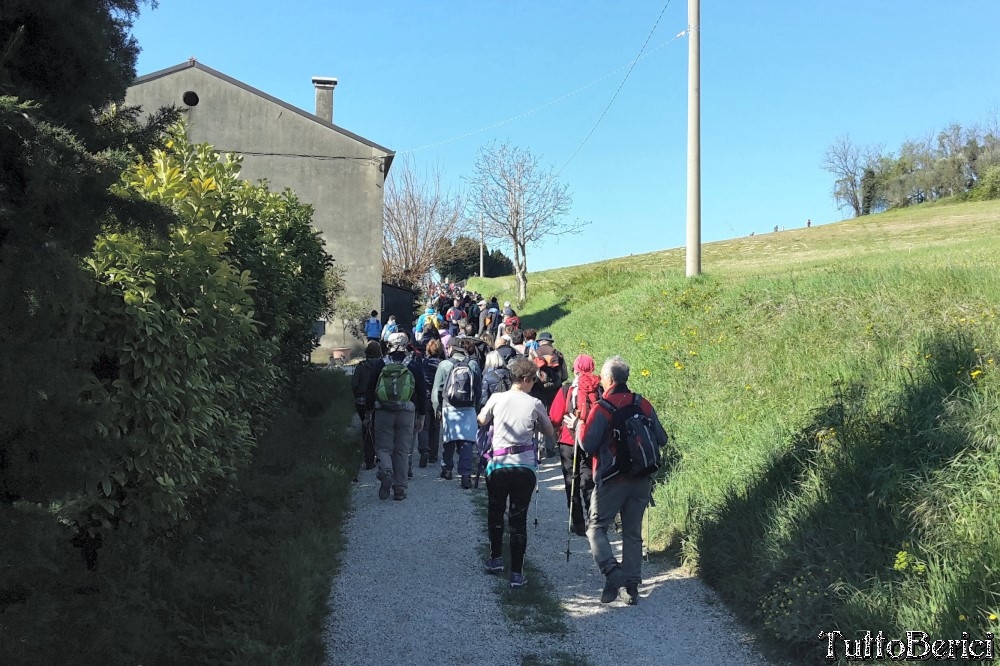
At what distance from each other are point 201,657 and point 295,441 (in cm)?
572

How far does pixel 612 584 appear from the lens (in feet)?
19.3

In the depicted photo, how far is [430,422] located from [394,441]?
6.13 ft

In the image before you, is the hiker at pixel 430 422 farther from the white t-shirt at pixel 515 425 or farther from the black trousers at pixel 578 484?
the white t-shirt at pixel 515 425

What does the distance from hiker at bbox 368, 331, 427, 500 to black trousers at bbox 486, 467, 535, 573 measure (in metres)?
2.52

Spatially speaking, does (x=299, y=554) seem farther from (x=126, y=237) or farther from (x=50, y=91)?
(x=50, y=91)

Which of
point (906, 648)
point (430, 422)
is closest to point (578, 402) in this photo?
point (906, 648)

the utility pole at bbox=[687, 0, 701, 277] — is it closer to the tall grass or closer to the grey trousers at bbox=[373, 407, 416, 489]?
the grey trousers at bbox=[373, 407, 416, 489]

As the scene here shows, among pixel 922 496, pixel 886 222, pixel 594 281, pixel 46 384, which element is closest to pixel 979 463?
pixel 922 496

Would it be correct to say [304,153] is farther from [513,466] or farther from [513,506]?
[513,506]

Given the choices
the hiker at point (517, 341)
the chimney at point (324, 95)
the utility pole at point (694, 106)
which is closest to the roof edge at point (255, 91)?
the chimney at point (324, 95)

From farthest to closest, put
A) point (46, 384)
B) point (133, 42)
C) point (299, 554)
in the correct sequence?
point (299, 554) < point (133, 42) < point (46, 384)

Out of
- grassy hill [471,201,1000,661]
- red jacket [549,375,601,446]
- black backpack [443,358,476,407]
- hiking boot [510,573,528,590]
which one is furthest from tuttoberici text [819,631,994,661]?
black backpack [443,358,476,407]

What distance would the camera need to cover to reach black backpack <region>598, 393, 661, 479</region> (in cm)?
579

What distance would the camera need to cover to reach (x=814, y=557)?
5293mm
